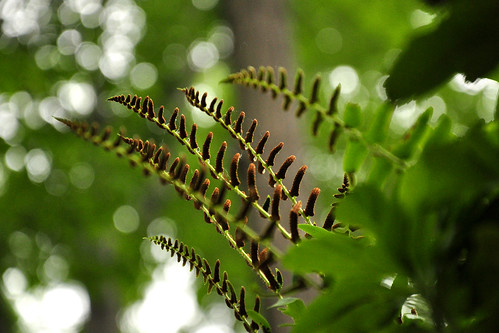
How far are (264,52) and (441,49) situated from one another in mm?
2444

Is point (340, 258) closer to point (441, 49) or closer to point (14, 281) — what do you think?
point (441, 49)

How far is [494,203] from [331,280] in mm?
109

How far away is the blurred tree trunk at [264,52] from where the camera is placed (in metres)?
2.30

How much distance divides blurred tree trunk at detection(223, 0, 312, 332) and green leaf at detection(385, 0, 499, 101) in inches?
72.3

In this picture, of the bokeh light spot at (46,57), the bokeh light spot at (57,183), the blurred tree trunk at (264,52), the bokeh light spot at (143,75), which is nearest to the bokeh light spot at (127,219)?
the bokeh light spot at (57,183)

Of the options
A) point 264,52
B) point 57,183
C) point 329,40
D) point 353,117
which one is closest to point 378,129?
point 353,117

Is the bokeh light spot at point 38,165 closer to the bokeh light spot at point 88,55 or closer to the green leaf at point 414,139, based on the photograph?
the bokeh light spot at point 88,55

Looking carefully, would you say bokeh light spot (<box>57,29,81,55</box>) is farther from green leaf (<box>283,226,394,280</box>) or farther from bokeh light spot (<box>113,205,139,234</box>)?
green leaf (<box>283,226,394,280</box>)

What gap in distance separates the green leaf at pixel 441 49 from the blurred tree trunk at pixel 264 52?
1.84m

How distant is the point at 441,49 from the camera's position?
20cm

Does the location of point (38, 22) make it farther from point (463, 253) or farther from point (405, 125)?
point (463, 253)

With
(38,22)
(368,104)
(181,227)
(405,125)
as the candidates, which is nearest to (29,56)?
(38,22)

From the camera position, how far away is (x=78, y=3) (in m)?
4.23

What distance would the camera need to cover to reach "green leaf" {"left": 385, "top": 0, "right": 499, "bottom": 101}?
194mm
